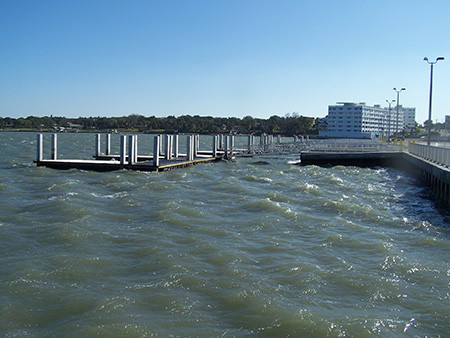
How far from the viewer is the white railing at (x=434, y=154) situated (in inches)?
999

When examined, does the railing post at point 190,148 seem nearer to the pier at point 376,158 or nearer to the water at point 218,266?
the pier at point 376,158

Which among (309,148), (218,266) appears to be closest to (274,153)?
(309,148)

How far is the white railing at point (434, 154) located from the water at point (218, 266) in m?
5.95

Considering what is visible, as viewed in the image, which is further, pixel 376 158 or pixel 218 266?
pixel 376 158

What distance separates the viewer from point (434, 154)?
29.3 metres

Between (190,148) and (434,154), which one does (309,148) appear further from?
(434,154)

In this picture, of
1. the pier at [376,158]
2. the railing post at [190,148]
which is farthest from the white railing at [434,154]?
the railing post at [190,148]

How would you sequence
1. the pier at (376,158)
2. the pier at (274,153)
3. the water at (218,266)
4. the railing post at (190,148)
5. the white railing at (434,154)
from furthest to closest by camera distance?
the railing post at (190,148), the pier at (376,158), the pier at (274,153), the white railing at (434,154), the water at (218,266)

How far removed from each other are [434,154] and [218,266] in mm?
22830

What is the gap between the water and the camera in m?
8.27

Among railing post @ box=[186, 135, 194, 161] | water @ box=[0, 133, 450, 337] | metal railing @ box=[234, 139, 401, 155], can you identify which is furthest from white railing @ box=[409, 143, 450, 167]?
railing post @ box=[186, 135, 194, 161]

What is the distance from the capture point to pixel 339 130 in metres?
193

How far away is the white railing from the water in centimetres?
595

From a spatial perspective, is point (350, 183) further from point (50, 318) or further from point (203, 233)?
point (50, 318)
